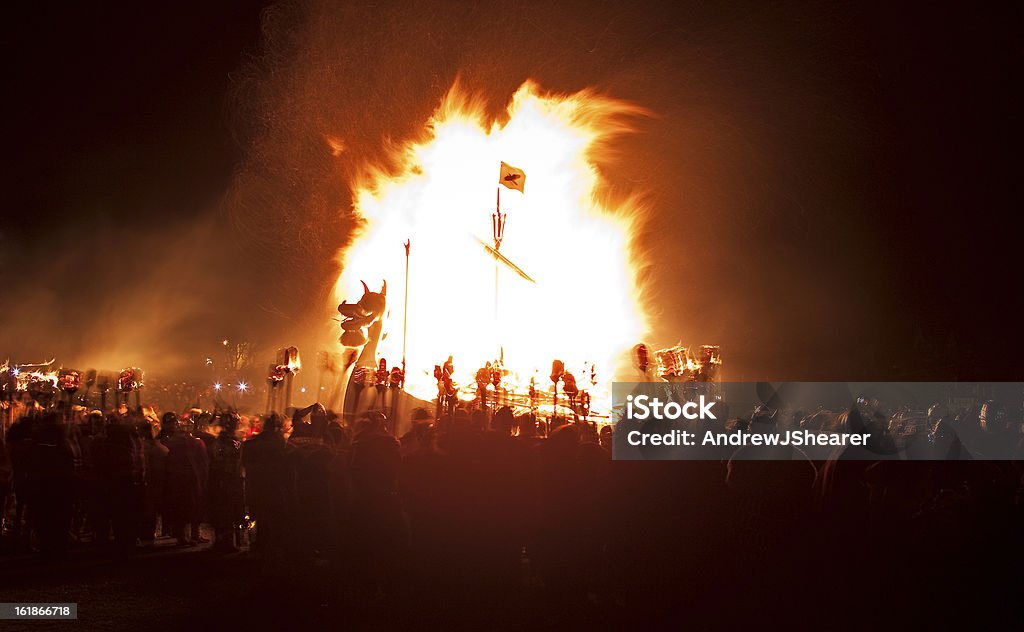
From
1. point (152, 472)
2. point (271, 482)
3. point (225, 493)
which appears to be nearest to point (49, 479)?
point (152, 472)

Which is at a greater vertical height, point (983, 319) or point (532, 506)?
point (983, 319)

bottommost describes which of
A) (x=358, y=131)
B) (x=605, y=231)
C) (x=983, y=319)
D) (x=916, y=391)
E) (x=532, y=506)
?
(x=532, y=506)

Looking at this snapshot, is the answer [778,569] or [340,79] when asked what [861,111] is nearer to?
[340,79]

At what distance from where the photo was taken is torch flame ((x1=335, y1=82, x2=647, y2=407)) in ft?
64.8

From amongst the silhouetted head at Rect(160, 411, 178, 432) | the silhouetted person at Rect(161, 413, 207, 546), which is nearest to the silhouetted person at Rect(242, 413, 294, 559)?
the silhouetted person at Rect(161, 413, 207, 546)

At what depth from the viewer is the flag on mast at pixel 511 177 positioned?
1870 cm

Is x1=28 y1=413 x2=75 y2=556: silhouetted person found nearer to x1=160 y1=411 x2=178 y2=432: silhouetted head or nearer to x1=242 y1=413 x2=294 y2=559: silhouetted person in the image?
x1=160 y1=411 x2=178 y2=432: silhouetted head

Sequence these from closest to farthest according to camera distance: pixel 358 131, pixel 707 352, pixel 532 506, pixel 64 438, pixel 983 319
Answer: pixel 532 506 → pixel 64 438 → pixel 707 352 → pixel 983 319 → pixel 358 131

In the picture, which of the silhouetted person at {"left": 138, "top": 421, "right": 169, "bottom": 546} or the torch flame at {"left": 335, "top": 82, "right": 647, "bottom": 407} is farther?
the torch flame at {"left": 335, "top": 82, "right": 647, "bottom": 407}

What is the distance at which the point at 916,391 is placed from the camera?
17.7 metres

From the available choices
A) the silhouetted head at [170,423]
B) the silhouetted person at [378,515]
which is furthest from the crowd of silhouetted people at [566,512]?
the silhouetted head at [170,423]

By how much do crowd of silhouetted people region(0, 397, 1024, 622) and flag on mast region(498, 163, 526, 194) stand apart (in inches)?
466

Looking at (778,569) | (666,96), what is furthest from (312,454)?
(666,96)

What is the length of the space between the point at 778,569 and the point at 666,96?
15.8m
